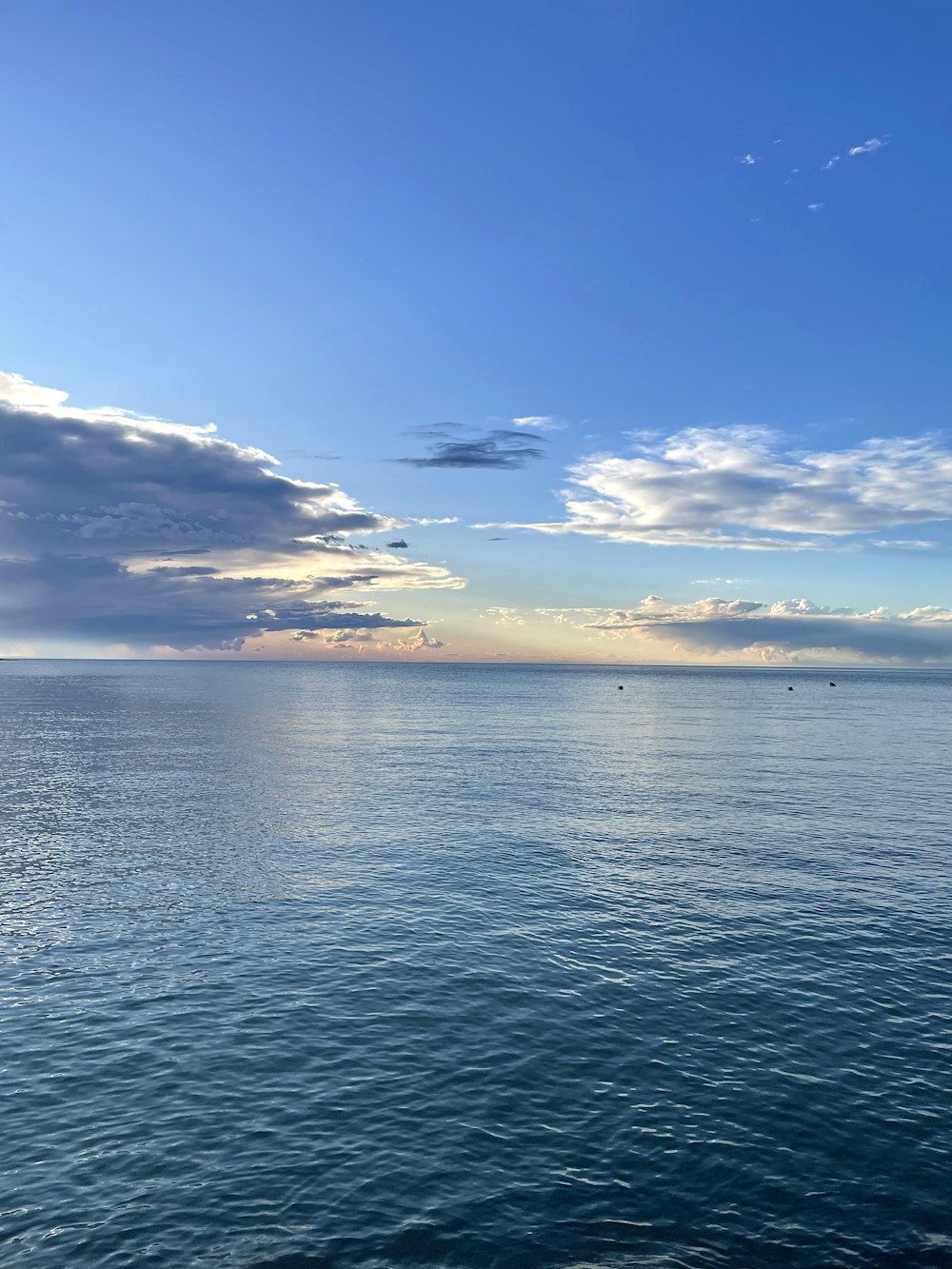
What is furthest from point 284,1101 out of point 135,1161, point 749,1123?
point 749,1123

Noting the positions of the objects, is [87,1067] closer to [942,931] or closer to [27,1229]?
[27,1229]

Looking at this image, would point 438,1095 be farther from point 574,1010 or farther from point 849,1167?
point 849,1167

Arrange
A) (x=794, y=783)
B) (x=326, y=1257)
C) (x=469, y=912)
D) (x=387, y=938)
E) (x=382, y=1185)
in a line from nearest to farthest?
(x=326, y=1257), (x=382, y=1185), (x=387, y=938), (x=469, y=912), (x=794, y=783)

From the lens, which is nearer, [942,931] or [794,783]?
[942,931]

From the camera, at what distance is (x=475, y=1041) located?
103ft

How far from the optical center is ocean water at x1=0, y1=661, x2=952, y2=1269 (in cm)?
2152

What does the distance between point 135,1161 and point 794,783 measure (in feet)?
274

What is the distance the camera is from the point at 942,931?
4362cm

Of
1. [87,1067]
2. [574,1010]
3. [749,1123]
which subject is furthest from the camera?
[574,1010]

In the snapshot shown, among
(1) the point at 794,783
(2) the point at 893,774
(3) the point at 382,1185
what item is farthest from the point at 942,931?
(2) the point at 893,774

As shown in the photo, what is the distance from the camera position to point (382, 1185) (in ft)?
75.2

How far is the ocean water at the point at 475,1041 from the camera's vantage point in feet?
70.6

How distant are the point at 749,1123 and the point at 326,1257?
45.2 ft

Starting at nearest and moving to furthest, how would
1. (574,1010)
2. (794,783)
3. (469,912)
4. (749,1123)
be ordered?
(749,1123), (574,1010), (469,912), (794,783)
